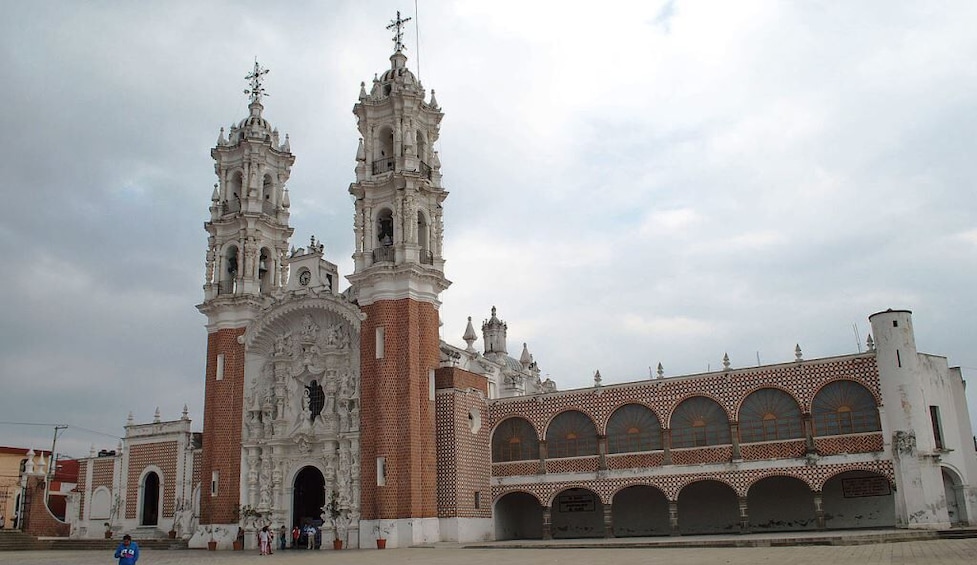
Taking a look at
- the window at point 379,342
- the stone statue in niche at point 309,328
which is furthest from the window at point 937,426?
the stone statue in niche at point 309,328

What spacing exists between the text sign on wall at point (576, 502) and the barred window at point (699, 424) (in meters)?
5.60

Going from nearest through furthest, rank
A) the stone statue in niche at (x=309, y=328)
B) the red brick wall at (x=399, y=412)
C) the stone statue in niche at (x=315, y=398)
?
the red brick wall at (x=399, y=412)
the stone statue in niche at (x=315, y=398)
the stone statue in niche at (x=309, y=328)

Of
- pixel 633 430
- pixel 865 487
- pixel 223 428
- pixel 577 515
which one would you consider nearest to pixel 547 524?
pixel 577 515

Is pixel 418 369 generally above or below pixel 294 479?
above

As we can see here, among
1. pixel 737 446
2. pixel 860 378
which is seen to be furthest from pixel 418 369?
pixel 860 378

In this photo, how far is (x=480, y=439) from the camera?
1419 inches

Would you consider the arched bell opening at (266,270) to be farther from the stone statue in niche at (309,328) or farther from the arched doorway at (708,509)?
the arched doorway at (708,509)

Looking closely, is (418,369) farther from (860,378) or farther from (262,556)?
(860,378)

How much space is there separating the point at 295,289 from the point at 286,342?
2433mm

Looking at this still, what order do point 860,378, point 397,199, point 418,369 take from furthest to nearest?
point 397,199 < point 418,369 < point 860,378

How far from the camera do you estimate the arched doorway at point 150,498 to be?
Answer: 42.2m

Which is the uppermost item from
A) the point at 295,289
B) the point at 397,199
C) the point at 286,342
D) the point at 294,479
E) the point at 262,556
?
the point at 397,199

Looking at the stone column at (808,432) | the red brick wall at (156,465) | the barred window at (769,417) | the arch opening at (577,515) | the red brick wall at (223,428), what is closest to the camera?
the stone column at (808,432)

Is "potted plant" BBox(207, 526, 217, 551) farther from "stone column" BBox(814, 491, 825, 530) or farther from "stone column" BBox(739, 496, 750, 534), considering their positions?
"stone column" BBox(814, 491, 825, 530)
